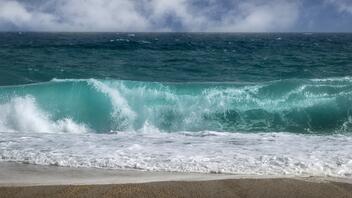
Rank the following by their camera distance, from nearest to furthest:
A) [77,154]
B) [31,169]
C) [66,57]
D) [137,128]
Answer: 1. [31,169]
2. [77,154]
3. [137,128]
4. [66,57]

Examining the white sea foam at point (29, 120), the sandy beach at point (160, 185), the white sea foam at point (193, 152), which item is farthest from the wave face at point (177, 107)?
the sandy beach at point (160, 185)

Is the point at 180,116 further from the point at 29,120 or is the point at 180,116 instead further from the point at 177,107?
the point at 29,120

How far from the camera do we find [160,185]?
5.54m

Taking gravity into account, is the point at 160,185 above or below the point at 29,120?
below

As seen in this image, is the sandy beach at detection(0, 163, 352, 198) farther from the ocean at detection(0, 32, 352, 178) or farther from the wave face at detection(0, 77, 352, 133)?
the wave face at detection(0, 77, 352, 133)

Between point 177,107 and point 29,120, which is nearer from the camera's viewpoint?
point 29,120

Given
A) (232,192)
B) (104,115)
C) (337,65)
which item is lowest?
(232,192)

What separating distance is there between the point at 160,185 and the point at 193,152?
87.0 inches

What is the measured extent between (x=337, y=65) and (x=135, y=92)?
15401 millimetres

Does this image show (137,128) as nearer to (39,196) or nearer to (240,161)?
(240,161)

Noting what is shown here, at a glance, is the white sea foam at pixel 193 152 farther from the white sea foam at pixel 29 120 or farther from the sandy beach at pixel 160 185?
the white sea foam at pixel 29 120

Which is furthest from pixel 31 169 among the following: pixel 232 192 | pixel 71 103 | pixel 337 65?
pixel 337 65

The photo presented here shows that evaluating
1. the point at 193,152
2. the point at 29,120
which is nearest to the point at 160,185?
the point at 193,152

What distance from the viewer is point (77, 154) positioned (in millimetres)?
7527
